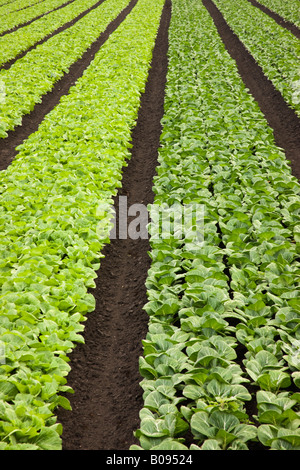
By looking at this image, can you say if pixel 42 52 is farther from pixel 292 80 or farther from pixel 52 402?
pixel 52 402

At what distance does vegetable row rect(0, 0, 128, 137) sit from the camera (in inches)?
471

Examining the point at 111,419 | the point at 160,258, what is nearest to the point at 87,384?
the point at 111,419

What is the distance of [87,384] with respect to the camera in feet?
14.5

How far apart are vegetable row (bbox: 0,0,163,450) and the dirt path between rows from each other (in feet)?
0.98

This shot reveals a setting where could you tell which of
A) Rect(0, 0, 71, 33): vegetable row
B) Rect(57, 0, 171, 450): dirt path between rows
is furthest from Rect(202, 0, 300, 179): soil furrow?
Rect(0, 0, 71, 33): vegetable row

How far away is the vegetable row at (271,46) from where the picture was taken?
42.4 ft

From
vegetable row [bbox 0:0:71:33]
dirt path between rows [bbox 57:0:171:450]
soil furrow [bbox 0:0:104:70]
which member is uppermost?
vegetable row [bbox 0:0:71:33]

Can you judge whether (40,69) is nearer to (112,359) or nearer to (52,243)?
→ (52,243)

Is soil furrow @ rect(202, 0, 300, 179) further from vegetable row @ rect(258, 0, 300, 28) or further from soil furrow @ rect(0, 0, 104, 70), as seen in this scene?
soil furrow @ rect(0, 0, 104, 70)

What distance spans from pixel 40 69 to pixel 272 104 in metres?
9.53

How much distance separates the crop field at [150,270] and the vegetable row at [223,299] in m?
0.02

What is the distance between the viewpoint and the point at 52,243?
5.74m

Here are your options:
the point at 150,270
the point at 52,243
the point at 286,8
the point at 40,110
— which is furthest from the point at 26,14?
the point at 150,270

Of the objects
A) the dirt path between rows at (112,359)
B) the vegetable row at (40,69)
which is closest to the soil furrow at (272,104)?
the dirt path between rows at (112,359)
